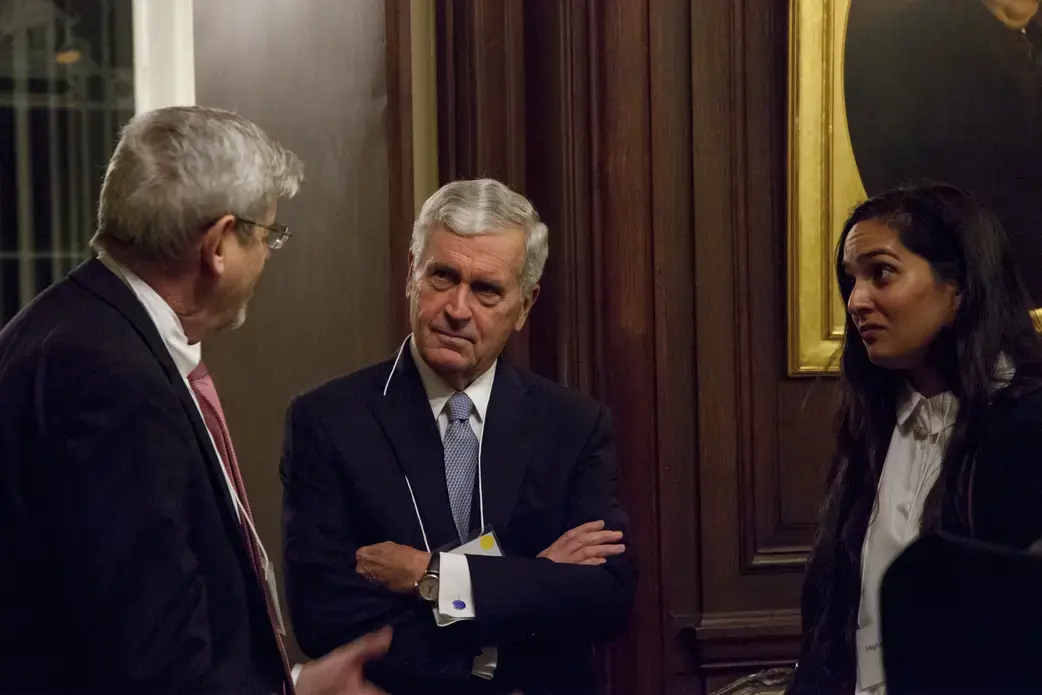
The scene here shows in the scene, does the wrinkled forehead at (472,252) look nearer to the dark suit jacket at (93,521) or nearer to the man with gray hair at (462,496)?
the man with gray hair at (462,496)

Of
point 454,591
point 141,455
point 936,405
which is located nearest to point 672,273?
point 936,405

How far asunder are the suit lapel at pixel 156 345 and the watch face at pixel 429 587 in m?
0.61

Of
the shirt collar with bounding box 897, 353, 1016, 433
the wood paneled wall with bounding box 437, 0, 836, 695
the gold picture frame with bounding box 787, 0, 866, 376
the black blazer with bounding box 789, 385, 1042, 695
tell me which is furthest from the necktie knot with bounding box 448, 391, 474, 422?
the gold picture frame with bounding box 787, 0, 866, 376

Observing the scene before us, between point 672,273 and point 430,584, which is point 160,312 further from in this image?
point 672,273

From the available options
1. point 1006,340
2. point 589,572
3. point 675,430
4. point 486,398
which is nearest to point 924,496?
point 1006,340

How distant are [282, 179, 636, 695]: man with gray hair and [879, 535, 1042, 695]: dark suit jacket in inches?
45.1

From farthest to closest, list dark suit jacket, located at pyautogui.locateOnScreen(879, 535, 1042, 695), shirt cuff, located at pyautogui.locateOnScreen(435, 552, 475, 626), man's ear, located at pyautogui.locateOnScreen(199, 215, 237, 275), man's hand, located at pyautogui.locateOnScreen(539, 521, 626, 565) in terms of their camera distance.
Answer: man's hand, located at pyautogui.locateOnScreen(539, 521, 626, 565)
shirt cuff, located at pyautogui.locateOnScreen(435, 552, 475, 626)
man's ear, located at pyautogui.locateOnScreen(199, 215, 237, 275)
dark suit jacket, located at pyautogui.locateOnScreen(879, 535, 1042, 695)

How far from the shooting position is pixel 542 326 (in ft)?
10.7

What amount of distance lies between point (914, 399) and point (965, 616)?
1.13 metres

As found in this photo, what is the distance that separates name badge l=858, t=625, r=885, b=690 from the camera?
2176mm

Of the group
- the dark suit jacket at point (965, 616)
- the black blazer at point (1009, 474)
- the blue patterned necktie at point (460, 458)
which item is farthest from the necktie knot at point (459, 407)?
the dark suit jacket at point (965, 616)

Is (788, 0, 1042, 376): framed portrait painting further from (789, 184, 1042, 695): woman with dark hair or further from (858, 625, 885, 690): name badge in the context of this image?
(858, 625, 885, 690): name badge

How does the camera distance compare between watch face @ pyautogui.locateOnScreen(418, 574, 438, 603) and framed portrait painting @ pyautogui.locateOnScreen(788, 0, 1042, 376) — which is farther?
framed portrait painting @ pyautogui.locateOnScreen(788, 0, 1042, 376)

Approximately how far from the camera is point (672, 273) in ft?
10.7
